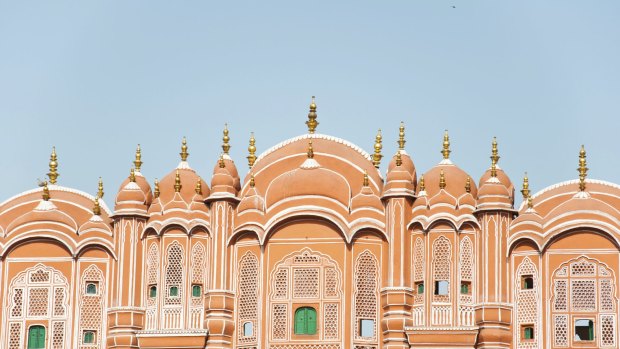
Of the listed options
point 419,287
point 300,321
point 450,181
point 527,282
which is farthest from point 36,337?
point 527,282

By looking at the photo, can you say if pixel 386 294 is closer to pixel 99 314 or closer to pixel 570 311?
pixel 570 311

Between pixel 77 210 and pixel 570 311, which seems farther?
pixel 77 210

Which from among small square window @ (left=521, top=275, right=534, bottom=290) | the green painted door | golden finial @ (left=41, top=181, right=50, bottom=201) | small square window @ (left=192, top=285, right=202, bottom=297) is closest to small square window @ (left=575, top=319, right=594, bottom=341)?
small square window @ (left=521, top=275, right=534, bottom=290)

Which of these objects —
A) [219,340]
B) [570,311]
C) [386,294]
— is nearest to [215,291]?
[219,340]

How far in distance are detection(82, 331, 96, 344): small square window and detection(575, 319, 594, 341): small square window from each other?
11.3 metres

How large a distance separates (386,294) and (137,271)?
19.4 feet

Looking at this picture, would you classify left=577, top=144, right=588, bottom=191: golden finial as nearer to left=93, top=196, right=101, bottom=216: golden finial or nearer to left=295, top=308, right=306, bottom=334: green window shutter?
left=295, top=308, right=306, bottom=334: green window shutter

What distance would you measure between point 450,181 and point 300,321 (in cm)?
476

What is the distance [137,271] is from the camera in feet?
142

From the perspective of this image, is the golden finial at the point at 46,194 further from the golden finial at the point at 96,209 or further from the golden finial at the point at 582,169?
the golden finial at the point at 582,169

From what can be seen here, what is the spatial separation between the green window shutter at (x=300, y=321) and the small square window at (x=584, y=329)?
241 inches

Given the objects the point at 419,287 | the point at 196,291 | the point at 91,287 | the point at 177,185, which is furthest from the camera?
the point at 91,287

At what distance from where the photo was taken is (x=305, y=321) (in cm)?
4216

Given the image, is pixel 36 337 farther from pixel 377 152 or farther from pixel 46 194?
pixel 377 152
